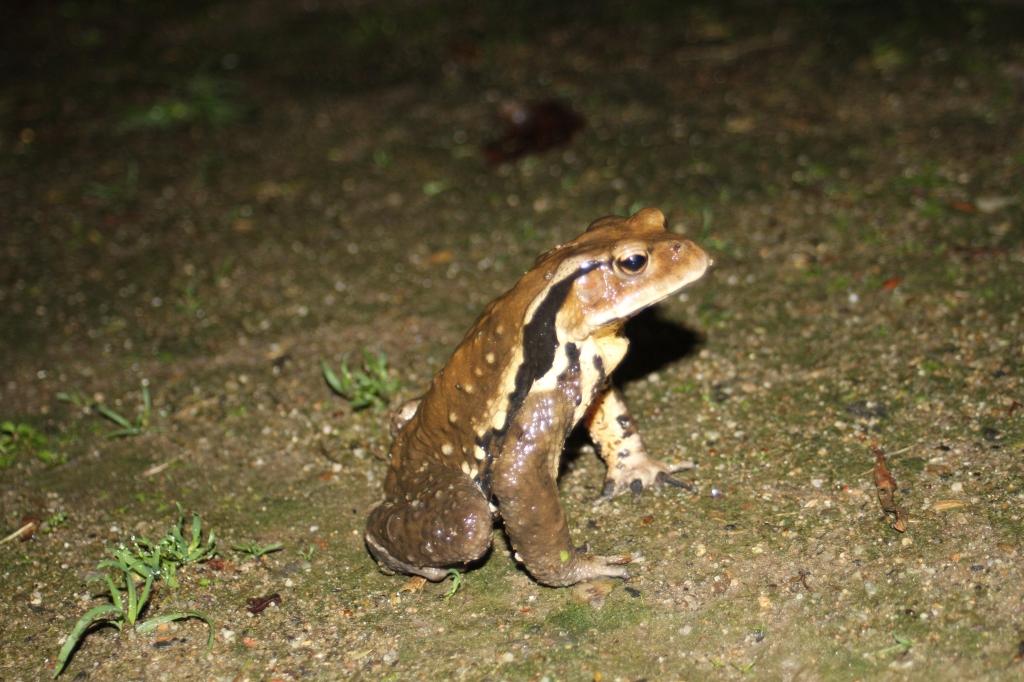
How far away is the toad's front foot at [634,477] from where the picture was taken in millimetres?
3820

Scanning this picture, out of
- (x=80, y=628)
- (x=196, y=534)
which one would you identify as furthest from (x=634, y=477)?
(x=80, y=628)

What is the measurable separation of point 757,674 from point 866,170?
3.59 metres

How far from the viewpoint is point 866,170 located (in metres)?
5.67

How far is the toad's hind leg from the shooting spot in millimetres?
3248

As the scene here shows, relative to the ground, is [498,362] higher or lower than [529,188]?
higher

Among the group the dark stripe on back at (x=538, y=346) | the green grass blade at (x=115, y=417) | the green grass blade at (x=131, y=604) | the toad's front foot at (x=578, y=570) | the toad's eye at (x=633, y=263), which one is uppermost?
the toad's eye at (x=633, y=263)

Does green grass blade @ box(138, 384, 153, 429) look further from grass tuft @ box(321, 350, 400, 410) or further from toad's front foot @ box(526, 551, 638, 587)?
toad's front foot @ box(526, 551, 638, 587)

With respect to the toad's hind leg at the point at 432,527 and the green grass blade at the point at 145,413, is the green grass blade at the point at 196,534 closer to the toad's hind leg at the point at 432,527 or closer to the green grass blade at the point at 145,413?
the toad's hind leg at the point at 432,527

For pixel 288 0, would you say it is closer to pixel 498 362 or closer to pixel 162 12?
pixel 162 12

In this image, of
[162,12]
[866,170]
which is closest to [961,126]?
[866,170]

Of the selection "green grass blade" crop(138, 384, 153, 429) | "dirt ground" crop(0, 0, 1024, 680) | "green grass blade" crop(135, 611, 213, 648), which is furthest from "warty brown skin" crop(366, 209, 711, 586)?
"green grass blade" crop(138, 384, 153, 429)

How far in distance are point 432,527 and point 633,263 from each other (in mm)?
1119

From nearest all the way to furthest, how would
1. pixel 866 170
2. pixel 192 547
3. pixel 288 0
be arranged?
pixel 192 547
pixel 866 170
pixel 288 0

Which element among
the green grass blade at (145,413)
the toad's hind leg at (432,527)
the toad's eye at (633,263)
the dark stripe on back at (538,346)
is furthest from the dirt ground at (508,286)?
the toad's eye at (633,263)
